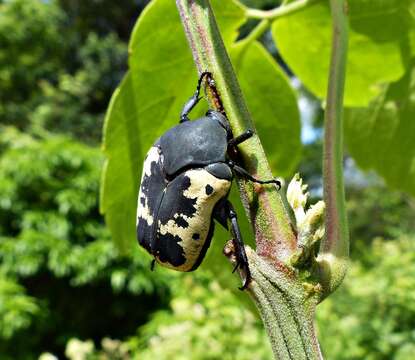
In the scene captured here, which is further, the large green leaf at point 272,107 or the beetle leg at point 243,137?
the large green leaf at point 272,107

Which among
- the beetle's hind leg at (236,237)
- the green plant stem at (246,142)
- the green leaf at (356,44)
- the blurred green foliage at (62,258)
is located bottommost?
the blurred green foliage at (62,258)

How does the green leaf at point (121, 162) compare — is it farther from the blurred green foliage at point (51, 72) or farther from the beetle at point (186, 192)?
the blurred green foliage at point (51, 72)

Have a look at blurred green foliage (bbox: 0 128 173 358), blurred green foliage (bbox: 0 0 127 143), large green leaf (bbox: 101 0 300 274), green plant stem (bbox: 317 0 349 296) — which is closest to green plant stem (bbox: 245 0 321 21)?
large green leaf (bbox: 101 0 300 274)

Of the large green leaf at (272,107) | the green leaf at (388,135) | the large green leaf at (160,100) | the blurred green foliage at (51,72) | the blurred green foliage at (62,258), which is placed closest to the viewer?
the large green leaf at (160,100)

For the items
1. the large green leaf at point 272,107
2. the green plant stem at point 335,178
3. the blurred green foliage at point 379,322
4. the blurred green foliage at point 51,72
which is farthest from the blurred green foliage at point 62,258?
the green plant stem at point 335,178

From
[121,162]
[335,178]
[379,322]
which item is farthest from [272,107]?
[379,322]

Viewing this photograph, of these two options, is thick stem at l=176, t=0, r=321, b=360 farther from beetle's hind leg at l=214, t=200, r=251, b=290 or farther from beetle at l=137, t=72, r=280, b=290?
beetle at l=137, t=72, r=280, b=290
